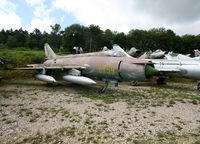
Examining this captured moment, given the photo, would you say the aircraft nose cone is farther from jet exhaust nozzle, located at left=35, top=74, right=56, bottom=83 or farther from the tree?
the tree

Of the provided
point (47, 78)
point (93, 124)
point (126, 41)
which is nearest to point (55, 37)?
point (126, 41)

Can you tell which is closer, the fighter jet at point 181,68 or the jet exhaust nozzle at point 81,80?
the jet exhaust nozzle at point 81,80

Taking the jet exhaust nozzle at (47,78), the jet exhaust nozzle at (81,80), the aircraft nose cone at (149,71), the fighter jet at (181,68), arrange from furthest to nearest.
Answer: the fighter jet at (181,68), the jet exhaust nozzle at (47,78), the jet exhaust nozzle at (81,80), the aircraft nose cone at (149,71)

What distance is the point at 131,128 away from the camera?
3496mm

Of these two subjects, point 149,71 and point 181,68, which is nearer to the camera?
point 149,71

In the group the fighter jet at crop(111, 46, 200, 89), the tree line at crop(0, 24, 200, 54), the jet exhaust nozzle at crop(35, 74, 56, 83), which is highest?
the tree line at crop(0, 24, 200, 54)

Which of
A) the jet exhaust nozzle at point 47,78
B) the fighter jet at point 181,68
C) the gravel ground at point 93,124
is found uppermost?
the fighter jet at point 181,68

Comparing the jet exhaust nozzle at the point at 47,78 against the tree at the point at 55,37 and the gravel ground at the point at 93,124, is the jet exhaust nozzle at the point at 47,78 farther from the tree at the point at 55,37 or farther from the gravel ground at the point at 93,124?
the tree at the point at 55,37

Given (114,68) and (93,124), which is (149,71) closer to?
(114,68)

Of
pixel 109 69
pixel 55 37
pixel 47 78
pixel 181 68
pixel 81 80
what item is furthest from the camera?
pixel 55 37

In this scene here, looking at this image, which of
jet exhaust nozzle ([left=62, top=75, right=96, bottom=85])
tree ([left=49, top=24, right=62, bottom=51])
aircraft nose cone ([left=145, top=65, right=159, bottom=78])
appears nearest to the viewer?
aircraft nose cone ([left=145, top=65, right=159, bottom=78])

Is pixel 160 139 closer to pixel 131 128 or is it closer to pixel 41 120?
pixel 131 128

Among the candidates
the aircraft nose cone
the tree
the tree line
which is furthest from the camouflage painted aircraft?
the tree

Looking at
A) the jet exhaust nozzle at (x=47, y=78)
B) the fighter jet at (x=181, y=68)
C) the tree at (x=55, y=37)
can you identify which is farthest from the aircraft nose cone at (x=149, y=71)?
the tree at (x=55, y=37)
